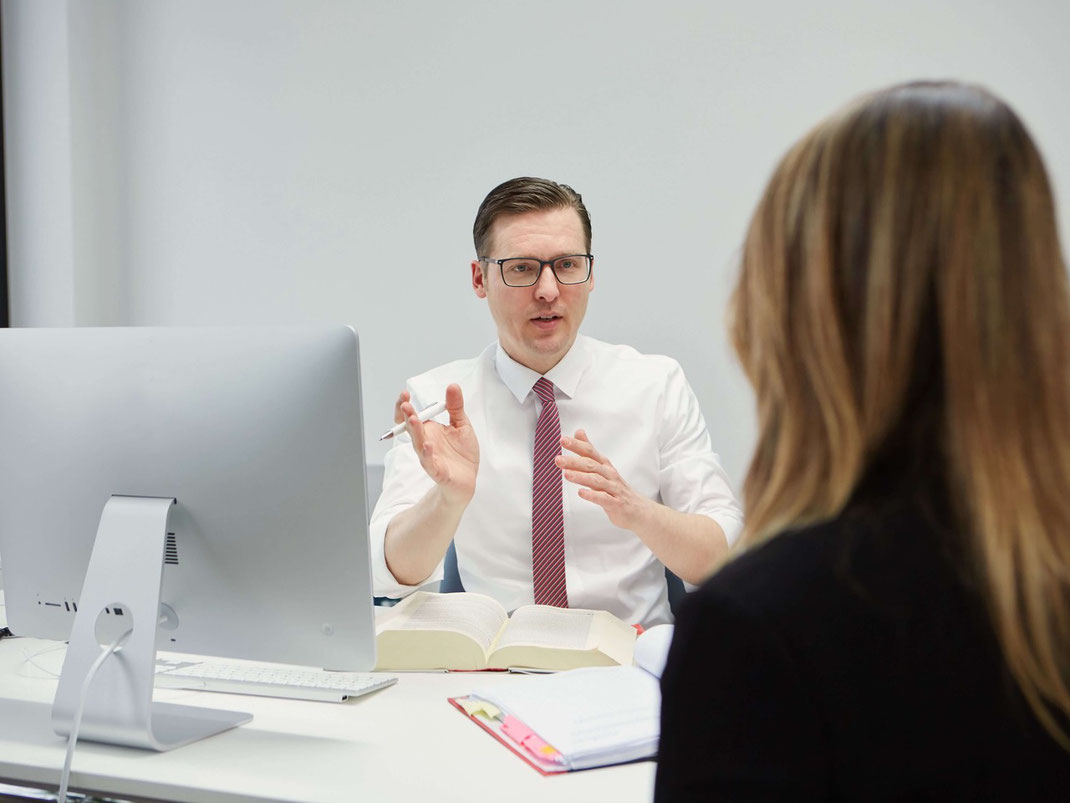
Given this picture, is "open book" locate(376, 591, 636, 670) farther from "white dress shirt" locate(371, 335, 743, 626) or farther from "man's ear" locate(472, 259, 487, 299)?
"man's ear" locate(472, 259, 487, 299)

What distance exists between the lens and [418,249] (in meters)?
2.94

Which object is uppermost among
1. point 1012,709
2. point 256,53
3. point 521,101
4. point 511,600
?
point 256,53

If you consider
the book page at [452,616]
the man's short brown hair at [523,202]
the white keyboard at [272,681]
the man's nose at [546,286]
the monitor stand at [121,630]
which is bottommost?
the white keyboard at [272,681]

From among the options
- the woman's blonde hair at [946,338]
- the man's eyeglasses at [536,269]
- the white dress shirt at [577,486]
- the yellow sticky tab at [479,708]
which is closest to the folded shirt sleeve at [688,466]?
the white dress shirt at [577,486]

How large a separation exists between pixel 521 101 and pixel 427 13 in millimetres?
401

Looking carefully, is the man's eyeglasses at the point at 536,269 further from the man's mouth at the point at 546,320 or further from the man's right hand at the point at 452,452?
the man's right hand at the point at 452,452

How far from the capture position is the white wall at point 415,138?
8.55 ft

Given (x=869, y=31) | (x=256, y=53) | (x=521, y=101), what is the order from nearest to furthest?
(x=869, y=31)
(x=521, y=101)
(x=256, y=53)

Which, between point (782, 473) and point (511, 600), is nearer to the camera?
point (782, 473)

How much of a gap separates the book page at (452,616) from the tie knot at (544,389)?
1.83ft

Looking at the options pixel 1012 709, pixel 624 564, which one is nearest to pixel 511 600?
pixel 624 564

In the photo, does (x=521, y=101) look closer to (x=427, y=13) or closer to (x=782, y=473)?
(x=427, y=13)

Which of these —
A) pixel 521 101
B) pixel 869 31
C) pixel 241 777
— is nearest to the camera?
pixel 241 777

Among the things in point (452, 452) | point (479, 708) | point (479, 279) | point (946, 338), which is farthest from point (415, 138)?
point (946, 338)
